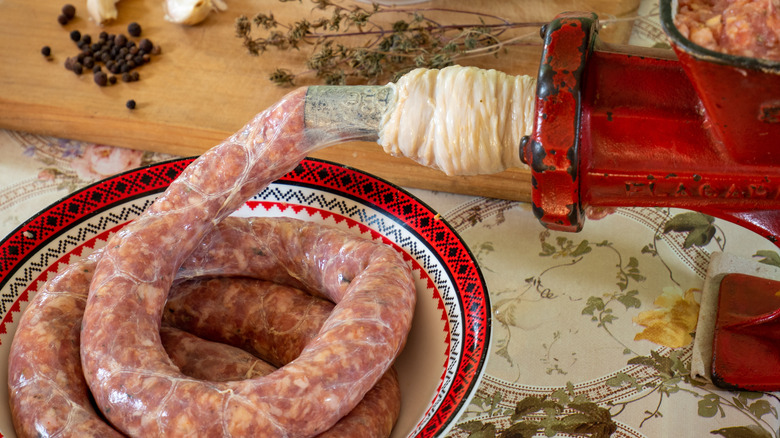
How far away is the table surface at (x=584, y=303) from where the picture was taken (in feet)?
4.25

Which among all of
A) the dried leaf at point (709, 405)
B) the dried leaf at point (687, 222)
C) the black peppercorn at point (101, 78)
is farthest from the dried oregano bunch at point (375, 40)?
the dried leaf at point (709, 405)

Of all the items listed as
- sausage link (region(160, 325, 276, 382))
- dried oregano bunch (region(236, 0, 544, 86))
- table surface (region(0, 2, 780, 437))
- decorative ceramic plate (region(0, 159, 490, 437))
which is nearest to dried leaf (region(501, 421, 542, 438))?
table surface (region(0, 2, 780, 437))

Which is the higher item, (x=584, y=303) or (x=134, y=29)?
(x=134, y=29)

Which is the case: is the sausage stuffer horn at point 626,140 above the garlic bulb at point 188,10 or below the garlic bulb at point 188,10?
above

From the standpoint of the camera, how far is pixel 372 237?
138 cm

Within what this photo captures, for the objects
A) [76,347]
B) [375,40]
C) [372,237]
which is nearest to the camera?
[76,347]

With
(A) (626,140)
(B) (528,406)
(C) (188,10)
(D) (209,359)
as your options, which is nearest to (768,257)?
(B) (528,406)

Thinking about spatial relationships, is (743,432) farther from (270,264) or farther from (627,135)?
(270,264)

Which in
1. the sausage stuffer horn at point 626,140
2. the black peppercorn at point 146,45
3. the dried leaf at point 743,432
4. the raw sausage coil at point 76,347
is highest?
the sausage stuffer horn at point 626,140

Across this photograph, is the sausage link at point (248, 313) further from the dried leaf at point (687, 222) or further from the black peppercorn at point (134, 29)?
the black peppercorn at point (134, 29)

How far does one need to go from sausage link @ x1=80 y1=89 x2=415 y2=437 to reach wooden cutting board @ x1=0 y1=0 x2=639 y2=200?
1.50ft

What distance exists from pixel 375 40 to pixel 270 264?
34.0 inches

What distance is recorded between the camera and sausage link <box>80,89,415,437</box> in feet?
3.37

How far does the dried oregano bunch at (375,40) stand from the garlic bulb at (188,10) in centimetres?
12
